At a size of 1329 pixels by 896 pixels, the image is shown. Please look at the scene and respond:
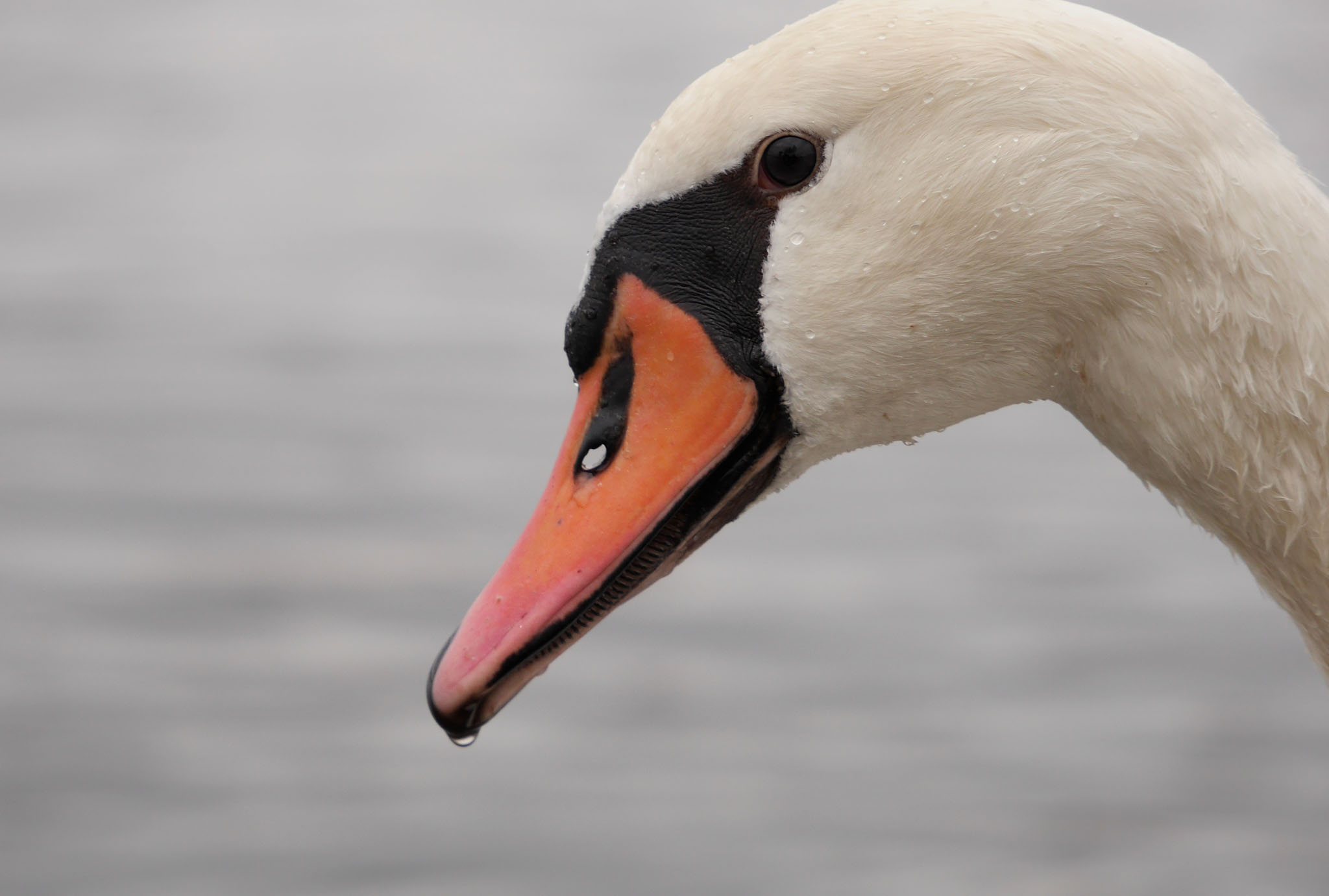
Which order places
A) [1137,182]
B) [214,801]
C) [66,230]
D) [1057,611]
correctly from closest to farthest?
1. [1137,182]
2. [214,801]
3. [1057,611]
4. [66,230]

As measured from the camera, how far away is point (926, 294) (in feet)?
7.81

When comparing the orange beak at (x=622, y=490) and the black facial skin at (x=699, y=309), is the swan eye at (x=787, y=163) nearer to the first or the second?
Result: the black facial skin at (x=699, y=309)

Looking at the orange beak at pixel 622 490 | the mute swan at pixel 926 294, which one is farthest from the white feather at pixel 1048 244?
the orange beak at pixel 622 490

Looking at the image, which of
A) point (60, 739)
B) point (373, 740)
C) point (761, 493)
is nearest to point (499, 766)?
point (373, 740)

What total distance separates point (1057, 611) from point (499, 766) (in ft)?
8.50

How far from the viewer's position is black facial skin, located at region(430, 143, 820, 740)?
2432 millimetres

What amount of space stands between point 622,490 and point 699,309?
0.30 meters

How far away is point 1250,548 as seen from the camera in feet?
8.04

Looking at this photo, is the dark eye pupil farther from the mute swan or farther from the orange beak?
the orange beak

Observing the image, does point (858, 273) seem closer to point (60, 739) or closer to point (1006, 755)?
point (1006, 755)

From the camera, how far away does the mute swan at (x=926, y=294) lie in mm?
2213

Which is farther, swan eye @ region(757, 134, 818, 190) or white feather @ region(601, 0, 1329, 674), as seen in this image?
swan eye @ region(757, 134, 818, 190)

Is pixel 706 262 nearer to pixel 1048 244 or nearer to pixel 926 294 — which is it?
pixel 926 294

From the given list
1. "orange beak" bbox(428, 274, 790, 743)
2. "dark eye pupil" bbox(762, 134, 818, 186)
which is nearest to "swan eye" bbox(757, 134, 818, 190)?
"dark eye pupil" bbox(762, 134, 818, 186)
